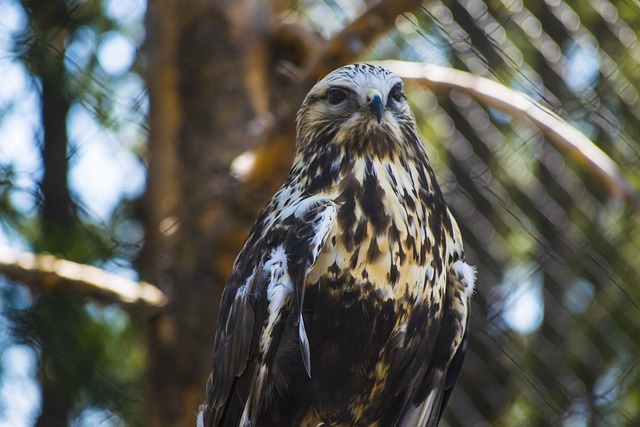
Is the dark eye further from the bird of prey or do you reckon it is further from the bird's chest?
the bird's chest

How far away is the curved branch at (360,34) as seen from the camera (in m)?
2.80

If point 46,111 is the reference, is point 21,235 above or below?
below

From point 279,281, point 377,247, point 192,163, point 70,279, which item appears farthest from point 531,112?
point 70,279

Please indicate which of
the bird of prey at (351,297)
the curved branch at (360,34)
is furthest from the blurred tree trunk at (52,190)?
the bird of prey at (351,297)

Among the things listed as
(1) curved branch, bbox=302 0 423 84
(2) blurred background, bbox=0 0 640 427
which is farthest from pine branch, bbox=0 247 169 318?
(1) curved branch, bbox=302 0 423 84

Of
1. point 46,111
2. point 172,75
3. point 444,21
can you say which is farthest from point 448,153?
point 46,111

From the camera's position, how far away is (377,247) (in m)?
2.22

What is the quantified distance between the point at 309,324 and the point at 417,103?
1757 millimetres

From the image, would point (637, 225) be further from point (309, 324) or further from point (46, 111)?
point (46, 111)

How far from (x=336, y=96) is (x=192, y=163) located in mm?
886

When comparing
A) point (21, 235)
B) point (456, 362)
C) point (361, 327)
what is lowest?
point (456, 362)

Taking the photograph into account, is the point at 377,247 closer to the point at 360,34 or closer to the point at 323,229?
the point at 323,229

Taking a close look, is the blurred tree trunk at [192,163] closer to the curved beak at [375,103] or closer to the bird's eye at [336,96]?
the bird's eye at [336,96]

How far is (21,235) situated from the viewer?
13.1 ft
